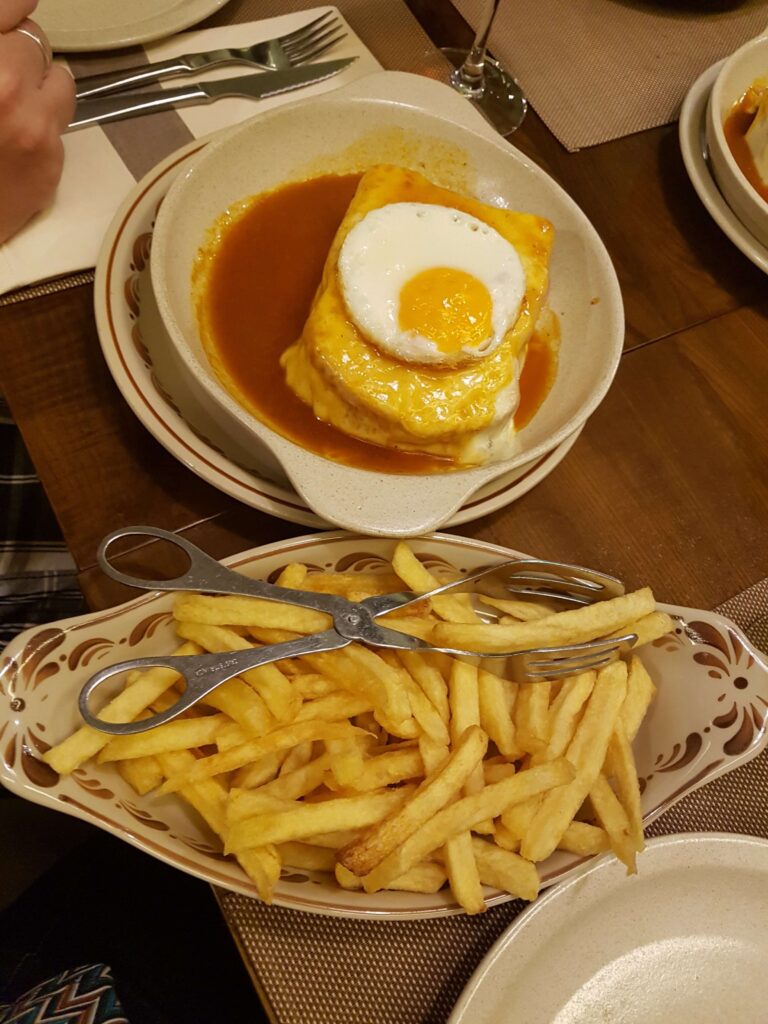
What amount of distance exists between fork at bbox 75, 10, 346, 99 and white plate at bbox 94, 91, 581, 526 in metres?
0.35

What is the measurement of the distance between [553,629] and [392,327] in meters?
0.68

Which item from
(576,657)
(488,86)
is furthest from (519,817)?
(488,86)

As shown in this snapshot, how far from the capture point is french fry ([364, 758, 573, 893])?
3.89 ft

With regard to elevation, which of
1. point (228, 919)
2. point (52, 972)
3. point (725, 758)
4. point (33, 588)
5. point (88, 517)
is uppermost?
point (88, 517)

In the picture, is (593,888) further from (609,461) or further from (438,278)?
(438,278)

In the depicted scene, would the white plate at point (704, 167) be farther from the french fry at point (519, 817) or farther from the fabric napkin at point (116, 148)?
the french fry at point (519, 817)

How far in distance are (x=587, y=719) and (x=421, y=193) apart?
3.84 ft

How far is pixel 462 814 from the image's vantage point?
122 cm

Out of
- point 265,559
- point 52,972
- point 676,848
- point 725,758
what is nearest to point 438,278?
point 265,559

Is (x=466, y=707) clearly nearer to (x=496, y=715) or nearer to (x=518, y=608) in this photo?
(x=496, y=715)

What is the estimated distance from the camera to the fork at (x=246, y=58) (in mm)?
1934

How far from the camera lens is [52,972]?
1858 mm

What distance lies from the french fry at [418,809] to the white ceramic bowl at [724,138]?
156 cm

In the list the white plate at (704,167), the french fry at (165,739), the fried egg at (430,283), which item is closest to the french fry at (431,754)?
the french fry at (165,739)
